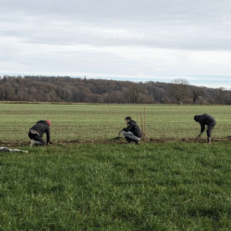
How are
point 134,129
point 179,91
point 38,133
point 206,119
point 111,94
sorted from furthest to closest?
point 111,94, point 179,91, point 206,119, point 134,129, point 38,133

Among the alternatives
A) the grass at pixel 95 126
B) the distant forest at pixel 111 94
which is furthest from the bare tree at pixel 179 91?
the grass at pixel 95 126

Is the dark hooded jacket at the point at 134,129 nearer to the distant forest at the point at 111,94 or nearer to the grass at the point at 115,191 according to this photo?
the grass at the point at 115,191

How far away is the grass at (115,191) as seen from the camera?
452 cm

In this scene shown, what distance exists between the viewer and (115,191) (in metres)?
5.71

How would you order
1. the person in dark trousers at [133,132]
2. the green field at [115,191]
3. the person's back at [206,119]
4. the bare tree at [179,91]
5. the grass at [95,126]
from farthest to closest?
the bare tree at [179,91] < the grass at [95,126] < the person's back at [206,119] < the person in dark trousers at [133,132] < the green field at [115,191]

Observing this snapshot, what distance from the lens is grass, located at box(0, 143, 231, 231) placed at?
4.52 m

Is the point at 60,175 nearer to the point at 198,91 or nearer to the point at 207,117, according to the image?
the point at 207,117

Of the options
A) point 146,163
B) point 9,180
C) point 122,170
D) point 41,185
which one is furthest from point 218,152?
point 9,180

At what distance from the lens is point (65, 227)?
14.3ft

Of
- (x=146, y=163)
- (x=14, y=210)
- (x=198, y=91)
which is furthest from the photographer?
(x=198, y=91)

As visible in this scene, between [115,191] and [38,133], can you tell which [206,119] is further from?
[115,191]

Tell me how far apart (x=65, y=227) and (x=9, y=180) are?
2658 mm

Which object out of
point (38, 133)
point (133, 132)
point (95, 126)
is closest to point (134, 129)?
point (133, 132)

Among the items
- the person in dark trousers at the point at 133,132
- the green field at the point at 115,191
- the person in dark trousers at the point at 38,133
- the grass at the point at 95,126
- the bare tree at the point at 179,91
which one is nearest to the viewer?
the green field at the point at 115,191
